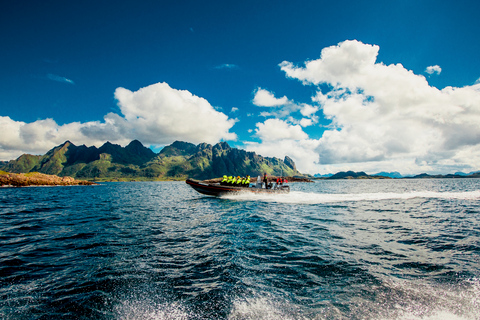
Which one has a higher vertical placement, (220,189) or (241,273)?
(220,189)

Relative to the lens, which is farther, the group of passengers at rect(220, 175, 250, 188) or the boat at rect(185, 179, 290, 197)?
the group of passengers at rect(220, 175, 250, 188)

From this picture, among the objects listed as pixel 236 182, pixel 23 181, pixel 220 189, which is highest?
pixel 236 182

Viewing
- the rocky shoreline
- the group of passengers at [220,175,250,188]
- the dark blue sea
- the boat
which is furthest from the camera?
the rocky shoreline

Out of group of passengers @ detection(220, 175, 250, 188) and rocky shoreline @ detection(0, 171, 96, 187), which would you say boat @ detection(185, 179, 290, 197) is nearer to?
group of passengers @ detection(220, 175, 250, 188)

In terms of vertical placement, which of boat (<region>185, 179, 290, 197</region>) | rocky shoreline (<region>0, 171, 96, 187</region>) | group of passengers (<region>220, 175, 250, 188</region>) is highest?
group of passengers (<region>220, 175, 250, 188</region>)

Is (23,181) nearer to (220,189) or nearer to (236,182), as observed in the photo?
(220,189)

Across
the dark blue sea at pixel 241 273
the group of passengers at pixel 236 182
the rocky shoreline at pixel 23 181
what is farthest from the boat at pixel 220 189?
the rocky shoreline at pixel 23 181

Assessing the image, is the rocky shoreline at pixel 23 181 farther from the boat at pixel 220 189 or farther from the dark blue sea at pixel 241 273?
the dark blue sea at pixel 241 273

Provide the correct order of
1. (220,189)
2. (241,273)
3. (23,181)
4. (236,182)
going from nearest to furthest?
(241,273)
(220,189)
(236,182)
(23,181)

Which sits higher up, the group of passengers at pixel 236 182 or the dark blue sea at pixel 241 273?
the group of passengers at pixel 236 182

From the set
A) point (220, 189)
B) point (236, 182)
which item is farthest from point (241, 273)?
point (236, 182)

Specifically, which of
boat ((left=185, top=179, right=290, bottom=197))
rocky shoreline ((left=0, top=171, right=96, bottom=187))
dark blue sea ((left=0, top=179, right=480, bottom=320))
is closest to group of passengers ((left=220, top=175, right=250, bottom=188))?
boat ((left=185, top=179, right=290, bottom=197))

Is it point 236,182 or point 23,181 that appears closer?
point 236,182

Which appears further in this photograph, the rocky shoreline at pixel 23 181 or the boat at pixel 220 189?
the rocky shoreline at pixel 23 181
